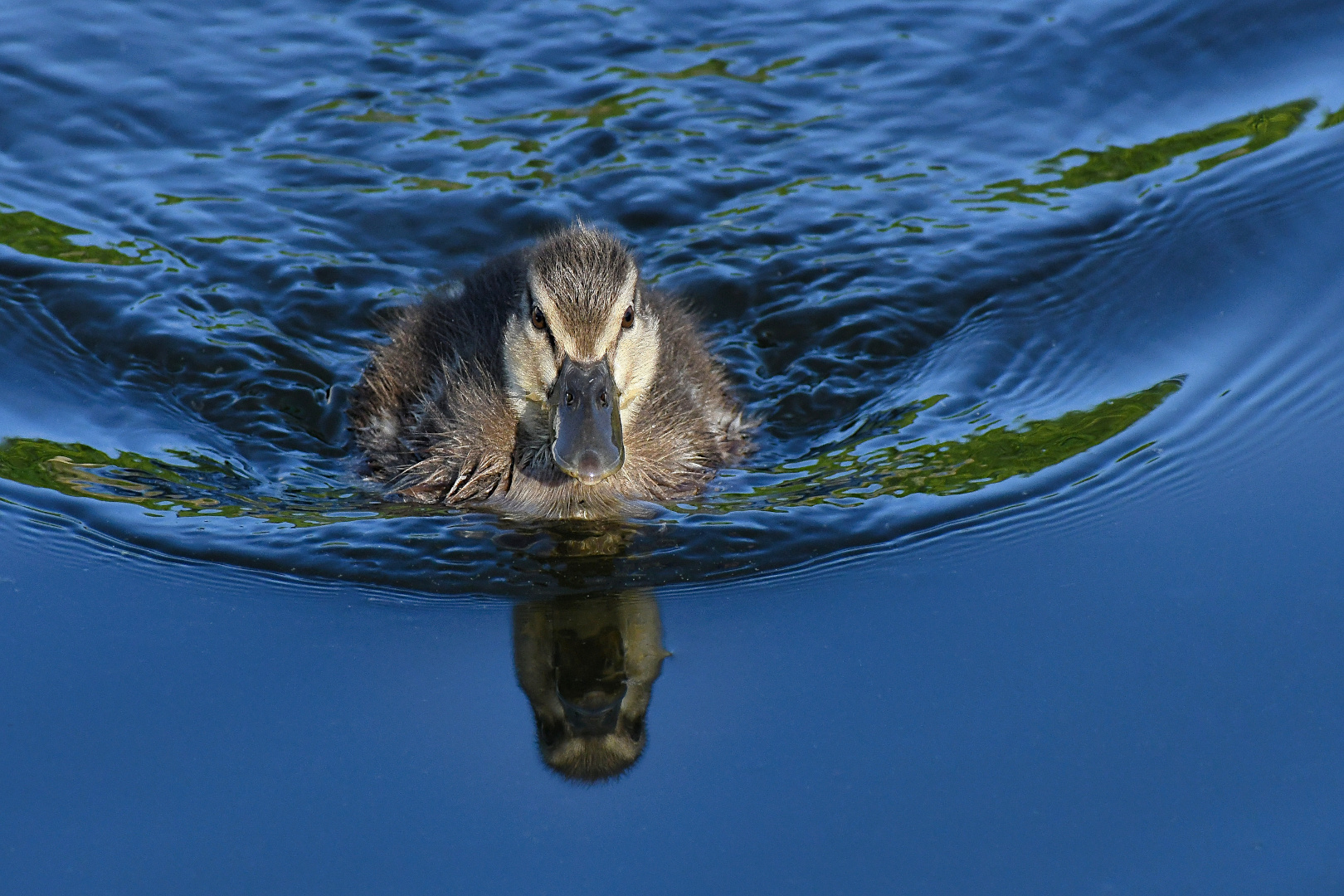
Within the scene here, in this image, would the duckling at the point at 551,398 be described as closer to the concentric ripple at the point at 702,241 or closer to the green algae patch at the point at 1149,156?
the concentric ripple at the point at 702,241

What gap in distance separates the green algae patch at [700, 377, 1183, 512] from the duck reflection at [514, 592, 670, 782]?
2.89 ft

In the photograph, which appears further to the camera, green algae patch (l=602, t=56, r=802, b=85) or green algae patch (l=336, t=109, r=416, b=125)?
green algae patch (l=602, t=56, r=802, b=85)

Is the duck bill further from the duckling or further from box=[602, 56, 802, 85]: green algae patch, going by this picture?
box=[602, 56, 802, 85]: green algae patch

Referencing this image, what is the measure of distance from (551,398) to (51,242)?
3115mm

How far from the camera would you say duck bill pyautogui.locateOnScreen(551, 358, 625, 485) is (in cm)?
503

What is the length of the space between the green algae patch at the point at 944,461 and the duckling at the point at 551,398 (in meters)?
0.32

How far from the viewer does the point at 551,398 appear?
536cm

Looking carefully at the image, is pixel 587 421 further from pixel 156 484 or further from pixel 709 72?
pixel 709 72

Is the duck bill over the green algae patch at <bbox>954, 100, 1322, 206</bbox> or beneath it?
beneath

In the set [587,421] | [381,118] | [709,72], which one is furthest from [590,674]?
[709,72]

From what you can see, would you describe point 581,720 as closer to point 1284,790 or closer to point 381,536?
point 381,536

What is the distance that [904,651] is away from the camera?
14.5 ft

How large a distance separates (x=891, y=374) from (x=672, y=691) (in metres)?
2.61

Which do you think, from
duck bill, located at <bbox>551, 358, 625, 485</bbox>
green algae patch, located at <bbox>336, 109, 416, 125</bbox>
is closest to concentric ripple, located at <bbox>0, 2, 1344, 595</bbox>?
green algae patch, located at <bbox>336, 109, 416, 125</bbox>
